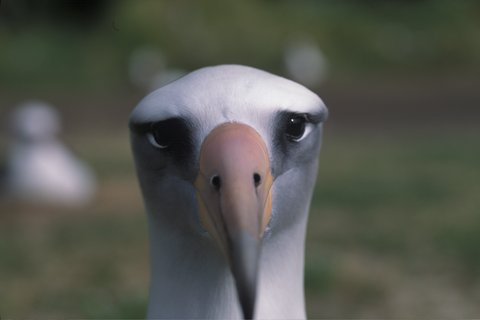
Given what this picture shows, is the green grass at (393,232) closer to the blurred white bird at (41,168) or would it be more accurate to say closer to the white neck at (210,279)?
the white neck at (210,279)

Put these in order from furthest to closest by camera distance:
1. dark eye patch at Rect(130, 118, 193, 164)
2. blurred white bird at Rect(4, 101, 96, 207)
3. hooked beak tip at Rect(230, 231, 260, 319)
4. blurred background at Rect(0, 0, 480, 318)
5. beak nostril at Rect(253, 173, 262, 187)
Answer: blurred white bird at Rect(4, 101, 96, 207) < blurred background at Rect(0, 0, 480, 318) < dark eye patch at Rect(130, 118, 193, 164) < beak nostril at Rect(253, 173, 262, 187) < hooked beak tip at Rect(230, 231, 260, 319)

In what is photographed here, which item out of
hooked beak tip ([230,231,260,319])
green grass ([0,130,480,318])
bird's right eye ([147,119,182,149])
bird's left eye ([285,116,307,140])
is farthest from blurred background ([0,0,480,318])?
hooked beak tip ([230,231,260,319])

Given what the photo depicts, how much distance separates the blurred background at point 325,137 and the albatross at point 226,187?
72.8 inches

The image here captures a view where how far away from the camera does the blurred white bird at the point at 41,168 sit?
289 inches

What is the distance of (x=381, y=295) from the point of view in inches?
163

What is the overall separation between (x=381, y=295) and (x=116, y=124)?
31.9 ft

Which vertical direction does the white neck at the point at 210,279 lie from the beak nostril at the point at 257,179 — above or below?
below

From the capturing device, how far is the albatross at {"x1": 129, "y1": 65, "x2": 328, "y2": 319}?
4.43 ft

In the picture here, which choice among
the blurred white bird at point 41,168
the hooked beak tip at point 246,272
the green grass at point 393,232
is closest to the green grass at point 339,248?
the green grass at point 393,232

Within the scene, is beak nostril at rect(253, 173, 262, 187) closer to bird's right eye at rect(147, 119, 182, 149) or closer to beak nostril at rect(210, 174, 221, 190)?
beak nostril at rect(210, 174, 221, 190)

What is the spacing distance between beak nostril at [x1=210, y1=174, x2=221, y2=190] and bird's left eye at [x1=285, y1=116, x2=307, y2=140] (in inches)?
11.4

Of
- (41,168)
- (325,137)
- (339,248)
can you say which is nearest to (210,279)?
(339,248)

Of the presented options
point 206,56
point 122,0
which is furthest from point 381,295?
point 122,0

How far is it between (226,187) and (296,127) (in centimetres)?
35
